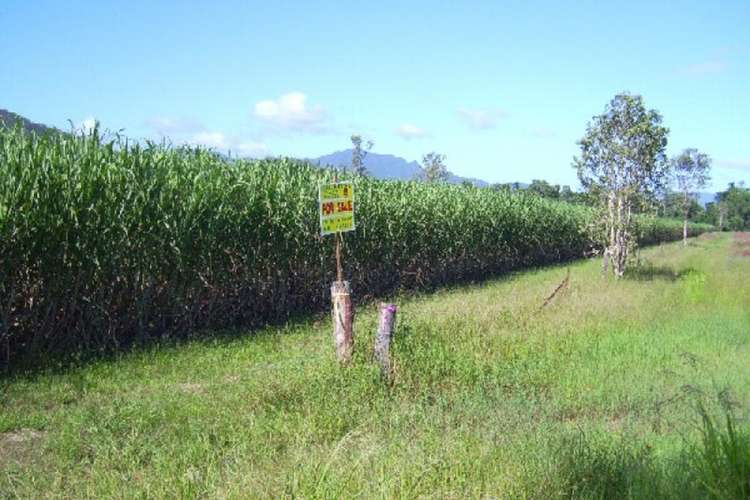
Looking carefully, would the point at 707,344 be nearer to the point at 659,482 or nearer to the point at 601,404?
the point at 601,404

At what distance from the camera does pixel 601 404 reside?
22.0 feet

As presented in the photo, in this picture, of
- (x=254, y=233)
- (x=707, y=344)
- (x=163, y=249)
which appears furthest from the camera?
(x=254, y=233)

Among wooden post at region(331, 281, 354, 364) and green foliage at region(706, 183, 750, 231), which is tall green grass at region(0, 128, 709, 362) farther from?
green foliage at region(706, 183, 750, 231)

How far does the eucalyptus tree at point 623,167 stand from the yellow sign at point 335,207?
13124 millimetres

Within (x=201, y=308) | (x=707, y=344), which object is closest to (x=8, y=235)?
(x=201, y=308)

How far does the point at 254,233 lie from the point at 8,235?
4790mm

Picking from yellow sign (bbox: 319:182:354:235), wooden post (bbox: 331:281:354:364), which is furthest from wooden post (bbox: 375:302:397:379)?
yellow sign (bbox: 319:182:354:235)

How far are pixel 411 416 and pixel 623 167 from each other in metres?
15.3

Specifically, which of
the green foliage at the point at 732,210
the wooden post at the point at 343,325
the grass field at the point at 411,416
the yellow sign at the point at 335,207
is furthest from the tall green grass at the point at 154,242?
the green foliage at the point at 732,210

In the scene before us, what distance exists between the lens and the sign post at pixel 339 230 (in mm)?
7312

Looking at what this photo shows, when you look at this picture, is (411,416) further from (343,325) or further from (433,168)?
(433,168)

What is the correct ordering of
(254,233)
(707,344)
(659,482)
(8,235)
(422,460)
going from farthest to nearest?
(254,233) → (707,344) → (8,235) → (422,460) → (659,482)

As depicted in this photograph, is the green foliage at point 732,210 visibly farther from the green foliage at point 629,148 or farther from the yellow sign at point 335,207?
the yellow sign at point 335,207

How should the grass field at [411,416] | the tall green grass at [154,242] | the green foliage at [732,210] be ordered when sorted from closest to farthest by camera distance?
1. the grass field at [411,416]
2. the tall green grass at [154,242]
3. the green foliage at [732,210]
